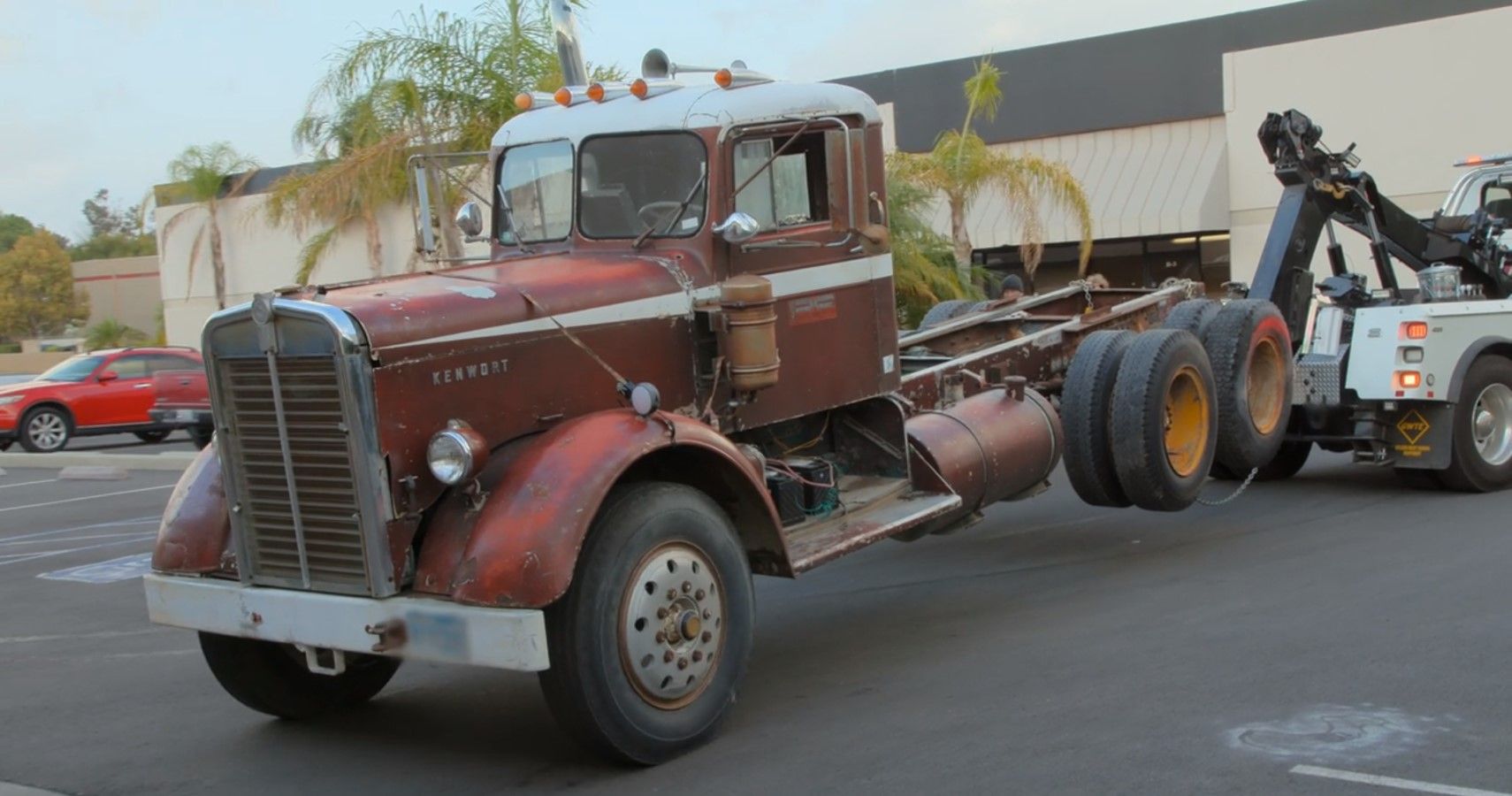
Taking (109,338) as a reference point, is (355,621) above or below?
above

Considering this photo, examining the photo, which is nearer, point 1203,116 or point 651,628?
point 651,628

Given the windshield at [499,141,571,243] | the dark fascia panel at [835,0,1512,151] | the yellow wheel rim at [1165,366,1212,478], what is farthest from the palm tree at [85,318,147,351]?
the yellow wheel rim at [1165,366,1212,478]

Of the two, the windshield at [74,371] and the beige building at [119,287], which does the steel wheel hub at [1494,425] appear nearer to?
the windshield at [74,371]

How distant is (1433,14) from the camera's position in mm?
25766

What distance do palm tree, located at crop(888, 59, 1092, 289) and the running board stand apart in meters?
15.4

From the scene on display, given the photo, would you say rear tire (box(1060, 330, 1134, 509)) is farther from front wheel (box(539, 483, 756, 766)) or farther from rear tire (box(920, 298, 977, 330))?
front wheel (box(539, 483, 756, 766))

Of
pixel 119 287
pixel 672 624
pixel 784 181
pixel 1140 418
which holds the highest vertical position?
pixel 784 181

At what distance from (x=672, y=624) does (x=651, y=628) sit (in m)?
0.12

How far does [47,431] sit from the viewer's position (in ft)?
71.5

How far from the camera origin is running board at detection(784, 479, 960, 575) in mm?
6789

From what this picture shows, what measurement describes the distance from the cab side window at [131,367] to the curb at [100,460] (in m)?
1.68

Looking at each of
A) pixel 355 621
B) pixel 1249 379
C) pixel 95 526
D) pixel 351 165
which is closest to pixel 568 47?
pixel 355 621

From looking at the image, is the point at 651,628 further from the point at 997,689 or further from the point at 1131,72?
the point at 1131,72

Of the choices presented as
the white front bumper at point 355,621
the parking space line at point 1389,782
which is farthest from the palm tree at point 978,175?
the parking space line at point 1389,782
